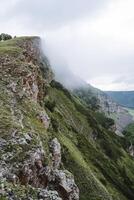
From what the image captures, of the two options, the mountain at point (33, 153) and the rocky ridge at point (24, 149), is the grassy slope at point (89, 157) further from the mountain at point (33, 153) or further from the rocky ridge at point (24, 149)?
the rocky ridge at point (24, 149)

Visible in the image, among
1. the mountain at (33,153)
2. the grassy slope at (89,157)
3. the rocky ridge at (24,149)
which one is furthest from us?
the grassy slope at (89,157)

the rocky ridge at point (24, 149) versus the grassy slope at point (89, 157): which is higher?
the rocky ridge at point (24, 149)

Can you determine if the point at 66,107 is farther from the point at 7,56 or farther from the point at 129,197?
the point at 7,56

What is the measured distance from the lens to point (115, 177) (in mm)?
131375

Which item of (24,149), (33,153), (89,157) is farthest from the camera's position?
(89,157)

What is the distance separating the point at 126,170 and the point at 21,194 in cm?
13121

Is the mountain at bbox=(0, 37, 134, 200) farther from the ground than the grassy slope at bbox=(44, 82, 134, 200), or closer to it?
farther from the ground

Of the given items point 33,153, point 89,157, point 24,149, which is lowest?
point 89,157

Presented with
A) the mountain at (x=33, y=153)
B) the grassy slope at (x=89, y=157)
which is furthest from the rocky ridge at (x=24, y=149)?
the grassy slope at (x=89, y=157)

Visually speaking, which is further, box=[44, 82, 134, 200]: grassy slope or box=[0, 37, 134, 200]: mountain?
box=[44, 82, 134, 200]: grassy slope

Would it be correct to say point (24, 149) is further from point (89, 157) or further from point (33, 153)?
point (89, 157)

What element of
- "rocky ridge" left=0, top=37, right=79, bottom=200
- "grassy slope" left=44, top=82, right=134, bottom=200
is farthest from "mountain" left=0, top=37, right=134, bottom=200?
"grassy slope" left=44, top=82, right=134, bottom=200

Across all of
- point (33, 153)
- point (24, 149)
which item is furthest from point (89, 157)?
point (24, 149)

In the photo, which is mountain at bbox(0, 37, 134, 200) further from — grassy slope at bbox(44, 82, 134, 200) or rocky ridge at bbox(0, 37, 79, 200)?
grassy slope at bbox(44, 82, 134, 200)
